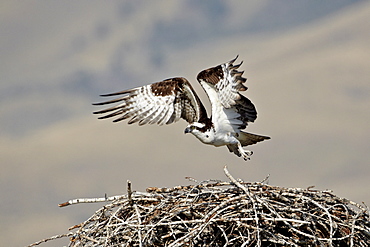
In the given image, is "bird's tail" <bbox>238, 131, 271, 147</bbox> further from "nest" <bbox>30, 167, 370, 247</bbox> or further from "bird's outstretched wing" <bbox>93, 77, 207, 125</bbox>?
"nest" <bbox>30, 167, 370, 247</bbox>

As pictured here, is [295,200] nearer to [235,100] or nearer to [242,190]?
[242,190]

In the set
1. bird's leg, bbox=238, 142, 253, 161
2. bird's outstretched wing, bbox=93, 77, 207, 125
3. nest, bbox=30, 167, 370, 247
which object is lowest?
nest, bbox=30, 167, 370, 247

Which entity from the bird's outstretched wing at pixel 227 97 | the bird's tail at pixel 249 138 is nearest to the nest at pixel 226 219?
the bird's outstretched wing at pixel 227 97

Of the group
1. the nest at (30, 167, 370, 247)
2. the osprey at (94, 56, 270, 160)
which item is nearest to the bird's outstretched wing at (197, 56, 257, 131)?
the osprey at (94, 56, 270, 160)

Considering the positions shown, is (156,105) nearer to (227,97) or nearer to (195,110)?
(195,110)

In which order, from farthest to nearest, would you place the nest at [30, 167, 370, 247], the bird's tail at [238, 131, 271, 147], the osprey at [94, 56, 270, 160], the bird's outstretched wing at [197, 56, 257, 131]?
1. the bird's tail at [238, 131, 271, 147]
2. the osprey at [94, 56, 270, 160]
3. the bird's outstretched wing at [197, 56, 257, 131]
4. the nest at [30, 167, 370, 247]

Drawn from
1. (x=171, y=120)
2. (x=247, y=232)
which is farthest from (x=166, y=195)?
(x=171, y=120)

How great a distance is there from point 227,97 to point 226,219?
2924 mm

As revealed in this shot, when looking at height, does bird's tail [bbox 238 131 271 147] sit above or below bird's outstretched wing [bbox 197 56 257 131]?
below

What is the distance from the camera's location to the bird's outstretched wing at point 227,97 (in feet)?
30.1

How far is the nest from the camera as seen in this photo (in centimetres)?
710

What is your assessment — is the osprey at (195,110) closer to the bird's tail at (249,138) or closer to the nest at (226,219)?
the bird's tail at (249,138)

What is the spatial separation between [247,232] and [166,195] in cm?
126

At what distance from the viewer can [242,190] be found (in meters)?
7.45
